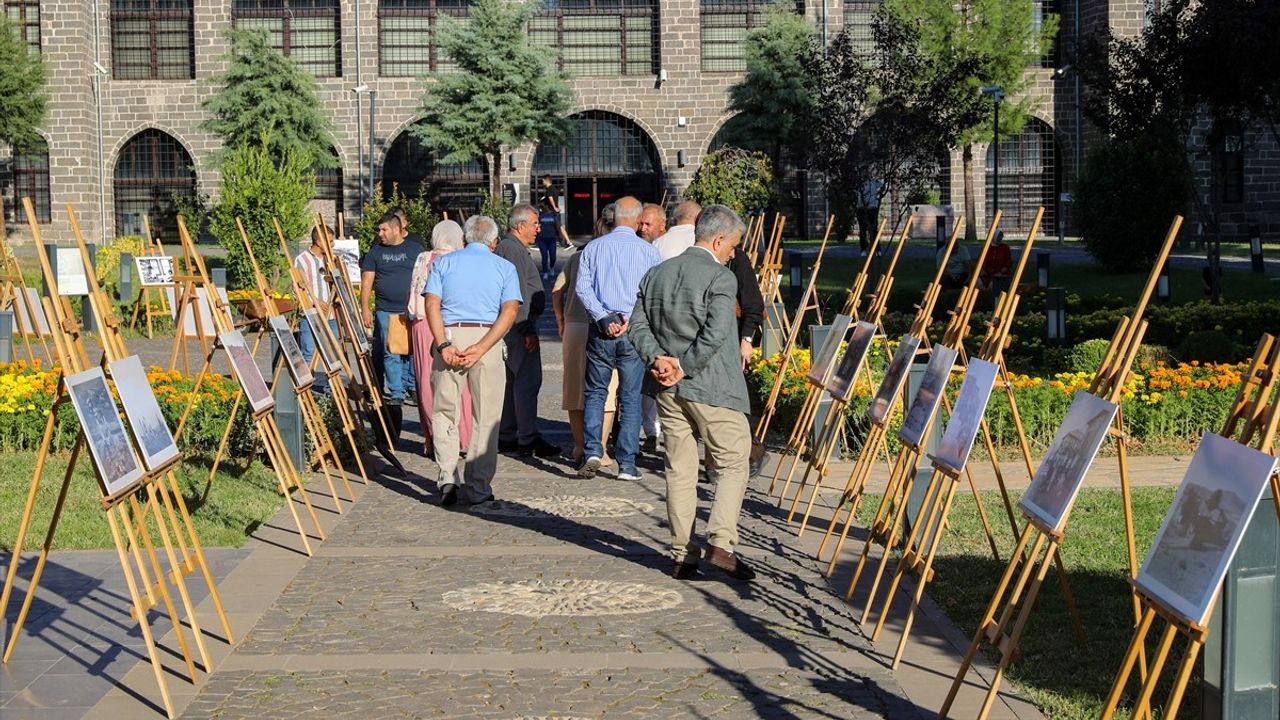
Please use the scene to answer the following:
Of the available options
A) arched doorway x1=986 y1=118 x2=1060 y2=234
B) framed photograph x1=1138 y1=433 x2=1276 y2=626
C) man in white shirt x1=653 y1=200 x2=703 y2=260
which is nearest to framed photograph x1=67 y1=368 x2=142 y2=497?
framed photograph x1=1138 y1=433 x2=1276 y2=626

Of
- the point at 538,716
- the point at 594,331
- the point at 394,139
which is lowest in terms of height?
the point at 538,716

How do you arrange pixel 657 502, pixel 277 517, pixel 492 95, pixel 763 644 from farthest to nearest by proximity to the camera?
pixel 492 95 < pixel 657 502 < pixel 277 517 < pixel 763 644

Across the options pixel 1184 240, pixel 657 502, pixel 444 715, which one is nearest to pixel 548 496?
pixel 657 502

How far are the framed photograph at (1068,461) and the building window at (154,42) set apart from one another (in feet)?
156

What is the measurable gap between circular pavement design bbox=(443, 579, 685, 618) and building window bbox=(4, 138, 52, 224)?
44.0 m

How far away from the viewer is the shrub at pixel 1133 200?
95.2ft

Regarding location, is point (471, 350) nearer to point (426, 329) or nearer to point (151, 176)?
point (426, 329)

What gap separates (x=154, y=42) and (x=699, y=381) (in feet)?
149

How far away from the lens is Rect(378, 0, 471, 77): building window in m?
49.6

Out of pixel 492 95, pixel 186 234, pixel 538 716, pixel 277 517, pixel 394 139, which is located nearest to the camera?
pixel 538 716

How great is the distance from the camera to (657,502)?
10.2 m

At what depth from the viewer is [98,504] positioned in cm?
1014

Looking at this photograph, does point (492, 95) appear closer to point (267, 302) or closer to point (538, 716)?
Answer: point (267, 302)

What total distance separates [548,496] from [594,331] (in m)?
1.32
